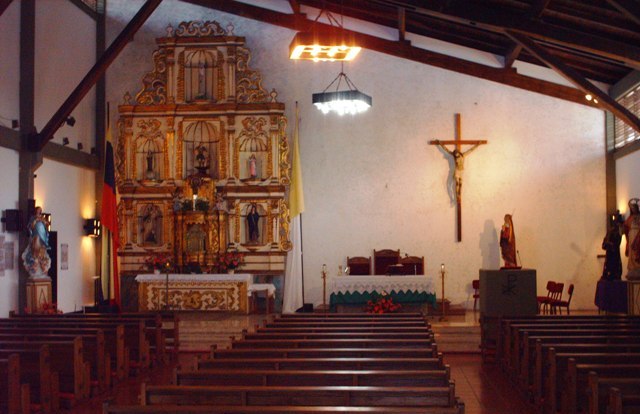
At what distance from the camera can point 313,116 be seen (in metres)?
16.2

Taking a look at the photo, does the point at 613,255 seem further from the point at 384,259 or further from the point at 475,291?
the point at 384,259

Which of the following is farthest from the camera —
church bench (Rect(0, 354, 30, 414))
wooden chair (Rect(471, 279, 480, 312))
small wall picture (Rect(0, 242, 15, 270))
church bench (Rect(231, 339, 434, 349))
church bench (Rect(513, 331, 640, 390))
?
wooden chair (Rect(471, 279, 480, 312))

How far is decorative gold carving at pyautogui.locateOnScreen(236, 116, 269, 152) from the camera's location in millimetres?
16047

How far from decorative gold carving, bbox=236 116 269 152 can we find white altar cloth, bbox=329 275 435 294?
3.73 m

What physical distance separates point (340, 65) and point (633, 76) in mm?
5938

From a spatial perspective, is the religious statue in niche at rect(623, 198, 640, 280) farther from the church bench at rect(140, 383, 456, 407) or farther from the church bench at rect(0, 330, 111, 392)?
the church bench at rect(140, 383, 456, 407)

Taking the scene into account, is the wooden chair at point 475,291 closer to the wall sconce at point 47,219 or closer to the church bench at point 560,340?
the church bench at point 560,340

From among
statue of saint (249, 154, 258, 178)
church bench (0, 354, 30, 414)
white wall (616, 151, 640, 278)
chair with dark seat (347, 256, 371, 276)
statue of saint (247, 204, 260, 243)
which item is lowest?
church bench (0, 354, 30, 414)

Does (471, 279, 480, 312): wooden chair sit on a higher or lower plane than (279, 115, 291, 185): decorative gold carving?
lower

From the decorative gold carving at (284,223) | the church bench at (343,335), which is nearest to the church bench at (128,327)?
the church bench at (343,335)

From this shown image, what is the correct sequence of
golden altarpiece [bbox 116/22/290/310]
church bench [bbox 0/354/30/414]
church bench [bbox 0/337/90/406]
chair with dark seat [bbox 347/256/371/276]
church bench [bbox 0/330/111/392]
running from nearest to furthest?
church bench [bbox 0/354/30/414], church bench [bbox 0/337/90/406], church bench [bbox 0/330/111/392], chair with dark seat [bbox 347/256/371/276], golden altarpiece [bbox 116/22/290/310]

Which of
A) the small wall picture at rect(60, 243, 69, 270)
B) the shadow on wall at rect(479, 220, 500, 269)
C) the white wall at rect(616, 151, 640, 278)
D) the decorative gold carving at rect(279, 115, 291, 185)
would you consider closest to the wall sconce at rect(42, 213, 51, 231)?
the small wall picture at rect(60, 243, 69, 270)

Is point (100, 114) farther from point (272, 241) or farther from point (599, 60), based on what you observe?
point (599, 60)

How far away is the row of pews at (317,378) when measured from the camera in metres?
4.58
